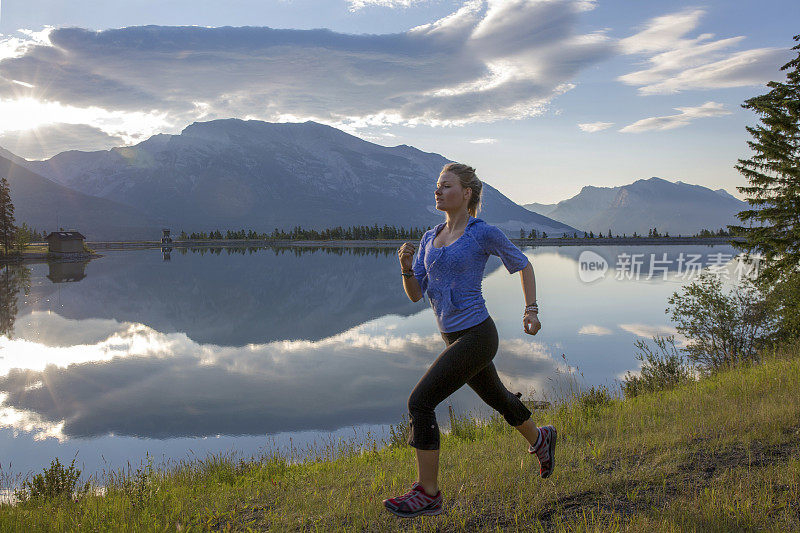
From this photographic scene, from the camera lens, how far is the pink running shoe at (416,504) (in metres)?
3.85

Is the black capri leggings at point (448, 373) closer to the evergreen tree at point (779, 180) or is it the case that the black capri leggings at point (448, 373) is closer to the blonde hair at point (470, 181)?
the blonde hair at point (470, 181)

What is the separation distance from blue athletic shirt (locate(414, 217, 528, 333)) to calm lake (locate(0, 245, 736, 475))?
7.34m

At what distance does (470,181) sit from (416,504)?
257 cm

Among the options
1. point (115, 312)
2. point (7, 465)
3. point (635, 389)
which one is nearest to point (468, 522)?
point (635, 389)

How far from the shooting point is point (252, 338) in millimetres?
26062

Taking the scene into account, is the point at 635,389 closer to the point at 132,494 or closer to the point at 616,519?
the point at 616,519

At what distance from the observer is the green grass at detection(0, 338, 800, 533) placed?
3865 mm

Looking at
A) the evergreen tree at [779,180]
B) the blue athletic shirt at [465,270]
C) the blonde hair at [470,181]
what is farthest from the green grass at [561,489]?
the evergreen tree at [779,180]

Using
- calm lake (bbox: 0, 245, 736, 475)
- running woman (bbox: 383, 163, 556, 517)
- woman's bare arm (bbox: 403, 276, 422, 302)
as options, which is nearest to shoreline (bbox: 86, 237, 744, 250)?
calm lake (bbox: 0, 245, 736, 475)

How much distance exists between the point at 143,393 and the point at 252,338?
33.6 feet

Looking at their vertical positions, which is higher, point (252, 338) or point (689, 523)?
point (689, 523)

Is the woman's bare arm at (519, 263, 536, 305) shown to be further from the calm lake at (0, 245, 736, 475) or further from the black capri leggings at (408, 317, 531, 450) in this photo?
the calm lake at (0, 245, 736, 475)

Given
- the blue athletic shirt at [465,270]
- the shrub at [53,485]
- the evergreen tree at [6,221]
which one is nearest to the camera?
the blue athletic shirt at [465,270]

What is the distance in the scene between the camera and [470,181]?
4.25 meters
